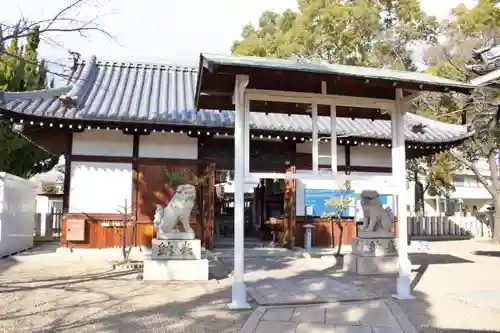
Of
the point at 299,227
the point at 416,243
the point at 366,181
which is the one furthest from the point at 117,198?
the point at 416,243

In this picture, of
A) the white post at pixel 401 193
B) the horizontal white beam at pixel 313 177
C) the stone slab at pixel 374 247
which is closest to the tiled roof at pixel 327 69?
the white post at pixel 401 193

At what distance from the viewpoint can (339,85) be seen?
6.46 m

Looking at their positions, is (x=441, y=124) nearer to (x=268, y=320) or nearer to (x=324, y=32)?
(x=324, y=32)

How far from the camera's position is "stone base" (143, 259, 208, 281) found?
7.38m

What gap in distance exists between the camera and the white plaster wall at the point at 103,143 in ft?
35.6

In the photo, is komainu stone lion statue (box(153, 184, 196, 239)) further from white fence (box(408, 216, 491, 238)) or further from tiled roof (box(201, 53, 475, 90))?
white fence (box(408, 216, 491, 238))

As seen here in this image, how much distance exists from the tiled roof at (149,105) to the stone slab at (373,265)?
400 cm

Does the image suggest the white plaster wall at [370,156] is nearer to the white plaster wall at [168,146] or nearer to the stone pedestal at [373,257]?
the stone pedestal at [373,257]

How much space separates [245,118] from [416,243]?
27.5 ft

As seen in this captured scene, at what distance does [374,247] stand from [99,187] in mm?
6823

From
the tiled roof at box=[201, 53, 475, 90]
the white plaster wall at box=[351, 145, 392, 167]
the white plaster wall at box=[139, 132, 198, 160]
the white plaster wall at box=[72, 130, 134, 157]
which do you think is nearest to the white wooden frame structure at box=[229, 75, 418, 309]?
the tiled roof at box=[201, 53, 475, 90]

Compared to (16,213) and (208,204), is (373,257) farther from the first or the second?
(16,213)

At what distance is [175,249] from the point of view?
24.8 feet

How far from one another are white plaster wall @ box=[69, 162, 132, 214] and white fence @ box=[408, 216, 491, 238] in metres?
12.1
